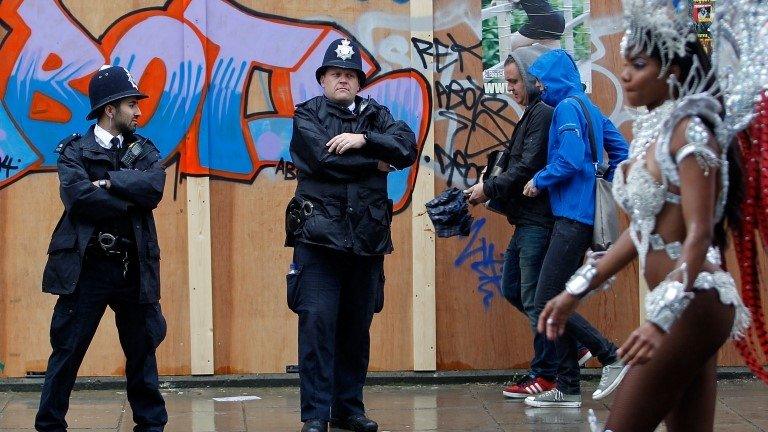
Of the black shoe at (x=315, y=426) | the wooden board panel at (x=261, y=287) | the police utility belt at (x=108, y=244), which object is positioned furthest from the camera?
the wooden board panel at (x=261, y=287)

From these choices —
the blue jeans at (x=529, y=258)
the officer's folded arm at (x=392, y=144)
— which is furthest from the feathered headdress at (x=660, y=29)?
the blue jeans at (x=529, y=258)

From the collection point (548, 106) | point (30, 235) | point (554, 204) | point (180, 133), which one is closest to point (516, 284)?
point (554, 204)

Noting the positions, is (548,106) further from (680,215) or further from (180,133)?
(680,215)

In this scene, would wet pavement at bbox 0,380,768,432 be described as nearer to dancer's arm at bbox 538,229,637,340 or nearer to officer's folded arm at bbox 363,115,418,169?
officer's folded arm at bbox 363,115,418,169

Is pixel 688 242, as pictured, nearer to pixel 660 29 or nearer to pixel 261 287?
pixel 660 29

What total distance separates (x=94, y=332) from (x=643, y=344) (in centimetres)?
320

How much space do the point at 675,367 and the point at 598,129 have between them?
338 cm

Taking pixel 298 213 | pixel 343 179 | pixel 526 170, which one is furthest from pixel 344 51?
pixel 526 170

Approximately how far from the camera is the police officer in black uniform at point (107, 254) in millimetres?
6055

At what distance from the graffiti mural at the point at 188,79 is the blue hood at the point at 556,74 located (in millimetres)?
1035

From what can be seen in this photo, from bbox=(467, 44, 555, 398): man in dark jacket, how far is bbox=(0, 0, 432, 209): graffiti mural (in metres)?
0.89

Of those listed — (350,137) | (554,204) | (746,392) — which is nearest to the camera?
(350,137)

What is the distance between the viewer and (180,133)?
8031mm

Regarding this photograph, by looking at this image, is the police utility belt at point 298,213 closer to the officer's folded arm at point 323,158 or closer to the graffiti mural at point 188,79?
the officer's folded arm at point 323,158
